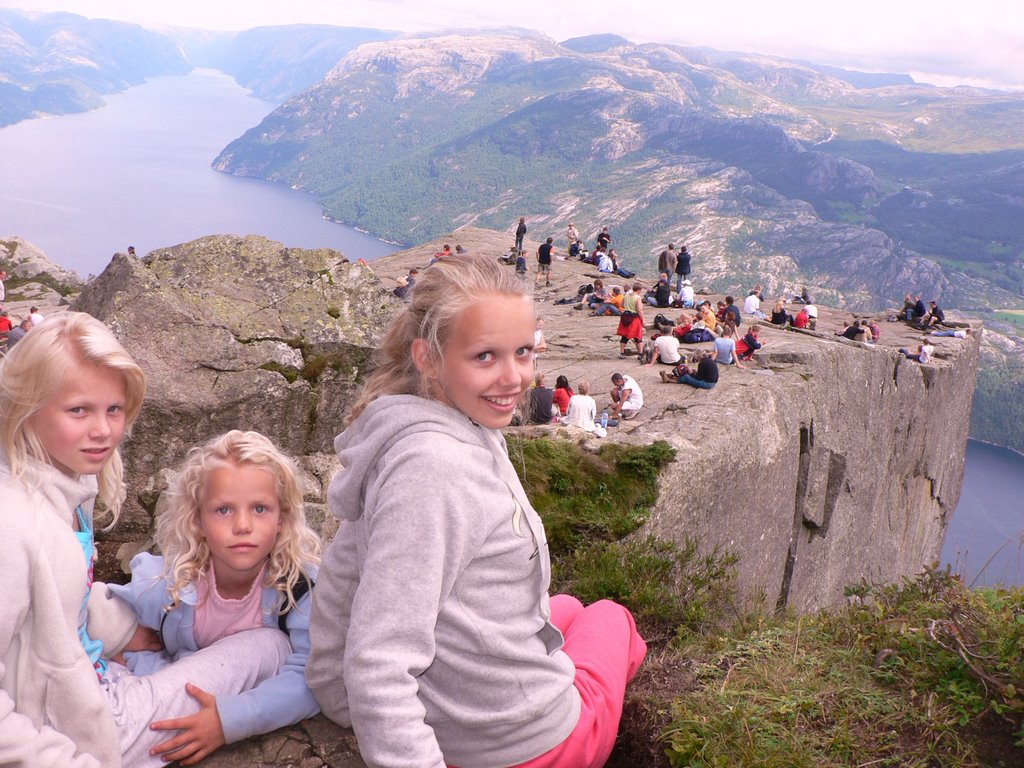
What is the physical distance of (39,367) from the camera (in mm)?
3232

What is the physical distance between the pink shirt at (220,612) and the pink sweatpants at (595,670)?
1.77 m

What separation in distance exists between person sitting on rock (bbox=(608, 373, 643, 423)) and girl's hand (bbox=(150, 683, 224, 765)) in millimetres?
11914

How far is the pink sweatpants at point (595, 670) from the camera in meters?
3.52

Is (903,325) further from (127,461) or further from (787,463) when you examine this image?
(127,461)

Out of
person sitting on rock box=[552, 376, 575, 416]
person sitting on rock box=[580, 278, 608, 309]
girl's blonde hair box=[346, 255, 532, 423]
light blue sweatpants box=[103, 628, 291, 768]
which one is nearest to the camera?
girl's blonde hair box=[346, 255, 532, 423]

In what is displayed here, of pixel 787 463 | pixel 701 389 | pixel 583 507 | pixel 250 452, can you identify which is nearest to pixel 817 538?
pixel 787 463

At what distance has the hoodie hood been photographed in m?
2.95

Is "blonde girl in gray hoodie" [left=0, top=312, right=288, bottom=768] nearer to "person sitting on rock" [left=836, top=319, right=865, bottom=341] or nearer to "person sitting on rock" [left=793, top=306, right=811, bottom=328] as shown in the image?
"person sitting on rock" [left=836, top=319, right=865, bottom=341]

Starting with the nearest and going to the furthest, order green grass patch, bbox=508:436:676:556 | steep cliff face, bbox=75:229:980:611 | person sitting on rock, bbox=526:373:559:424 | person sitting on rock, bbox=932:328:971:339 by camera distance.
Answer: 1. green grass patch, bbox=508:436:676:556
2. steep cliff face, bbox=75:229:980:611
3. person sitting on rock, bbox=526:373:559:424
4. person sitting on rock, bbox=932:328:971:339

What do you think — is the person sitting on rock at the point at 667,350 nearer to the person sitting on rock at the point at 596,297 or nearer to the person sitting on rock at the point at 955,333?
the person sitting on rock at the point at 596,297

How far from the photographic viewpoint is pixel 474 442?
3.10 metres

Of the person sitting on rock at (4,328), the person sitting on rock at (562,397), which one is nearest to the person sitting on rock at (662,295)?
the person sitting on rock at (562,397)

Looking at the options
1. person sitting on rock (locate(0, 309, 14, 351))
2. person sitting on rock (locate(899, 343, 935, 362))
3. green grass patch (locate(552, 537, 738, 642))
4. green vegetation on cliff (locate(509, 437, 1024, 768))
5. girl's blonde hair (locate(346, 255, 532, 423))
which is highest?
girl's blonde hair (locate(346, 255, 532, 423))

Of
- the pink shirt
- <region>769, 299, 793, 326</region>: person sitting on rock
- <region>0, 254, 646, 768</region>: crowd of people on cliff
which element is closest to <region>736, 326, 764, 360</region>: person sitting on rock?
<region>769, 299, 793, 326</region>: person sitting on rock
